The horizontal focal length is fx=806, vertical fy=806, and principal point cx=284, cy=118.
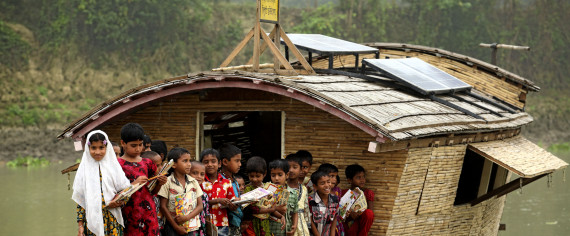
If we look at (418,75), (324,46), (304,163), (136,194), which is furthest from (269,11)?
(136,194)

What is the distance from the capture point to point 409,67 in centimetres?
969

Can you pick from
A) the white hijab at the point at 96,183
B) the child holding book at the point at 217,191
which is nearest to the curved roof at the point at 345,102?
the child holding book at the point at 217,191

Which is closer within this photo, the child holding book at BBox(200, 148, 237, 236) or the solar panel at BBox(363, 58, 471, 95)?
the child holding book at BBox(200, 148, 237, 236)

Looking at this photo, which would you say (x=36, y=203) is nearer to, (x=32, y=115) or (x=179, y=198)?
(x=32, y=115)

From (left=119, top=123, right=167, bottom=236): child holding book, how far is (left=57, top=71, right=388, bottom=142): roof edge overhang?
2.01 m

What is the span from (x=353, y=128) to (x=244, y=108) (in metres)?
1.19

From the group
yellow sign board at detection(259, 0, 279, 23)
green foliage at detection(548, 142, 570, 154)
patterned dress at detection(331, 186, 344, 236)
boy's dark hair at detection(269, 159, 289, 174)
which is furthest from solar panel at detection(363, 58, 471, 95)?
green foliage at detection(548, 142, 570, 154)

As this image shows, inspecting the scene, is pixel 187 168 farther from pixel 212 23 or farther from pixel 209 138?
pixel 212 23

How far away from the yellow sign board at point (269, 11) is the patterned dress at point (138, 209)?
3.36 metres

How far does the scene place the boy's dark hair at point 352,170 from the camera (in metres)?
7.38

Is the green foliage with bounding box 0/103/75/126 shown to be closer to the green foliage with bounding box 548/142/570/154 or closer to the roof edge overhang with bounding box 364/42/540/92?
the roof edge overhang with bounding box 364/42/540/92

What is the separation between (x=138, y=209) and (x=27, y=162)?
50.6 ft

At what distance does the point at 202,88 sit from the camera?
25.2 feet

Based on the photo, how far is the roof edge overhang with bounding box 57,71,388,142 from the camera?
6.98 metres
